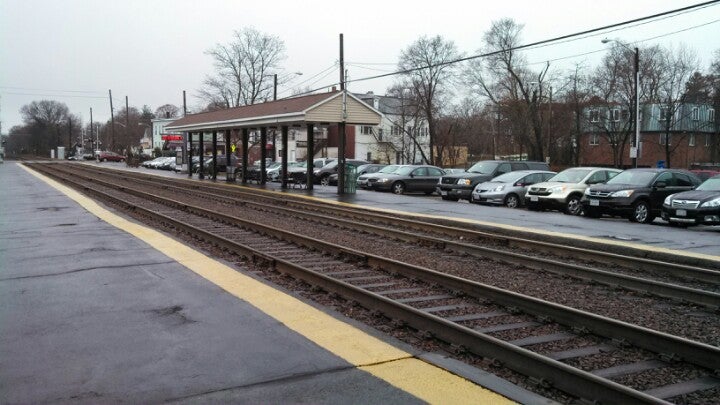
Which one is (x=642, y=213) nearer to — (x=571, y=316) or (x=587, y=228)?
(x=587, y=228)

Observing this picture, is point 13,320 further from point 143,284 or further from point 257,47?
point 257,47

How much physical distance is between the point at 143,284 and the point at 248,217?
907 cm

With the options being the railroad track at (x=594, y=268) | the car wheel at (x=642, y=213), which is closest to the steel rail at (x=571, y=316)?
the railroad track at (x=594, y=268)

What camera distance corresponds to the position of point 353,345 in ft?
18.0

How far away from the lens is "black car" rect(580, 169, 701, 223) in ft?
58.6

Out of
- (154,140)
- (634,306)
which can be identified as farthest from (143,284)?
(154,140)

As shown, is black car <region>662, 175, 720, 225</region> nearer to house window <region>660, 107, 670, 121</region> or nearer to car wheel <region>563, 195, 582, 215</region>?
car wheel <region>563, 195, 582, 215</region>

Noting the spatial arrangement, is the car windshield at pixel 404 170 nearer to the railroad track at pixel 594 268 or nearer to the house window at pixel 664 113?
the railroad track at pixel 594 268

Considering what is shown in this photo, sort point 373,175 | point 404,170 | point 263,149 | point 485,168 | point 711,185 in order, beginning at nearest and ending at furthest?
1. point 711,185
2. point 485,168
3. point 404,170
4. point 373,175
5. point 263,149

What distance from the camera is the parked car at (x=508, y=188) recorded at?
74.3 ft

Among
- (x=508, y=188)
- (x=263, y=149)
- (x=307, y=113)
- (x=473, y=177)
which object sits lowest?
(x=508, y=188)

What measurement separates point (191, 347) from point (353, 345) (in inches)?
59.0

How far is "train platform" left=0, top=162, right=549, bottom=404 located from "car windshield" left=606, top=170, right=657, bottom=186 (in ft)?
47.7

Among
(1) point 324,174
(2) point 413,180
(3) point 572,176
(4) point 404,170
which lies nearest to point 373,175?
(4) point 404,170
